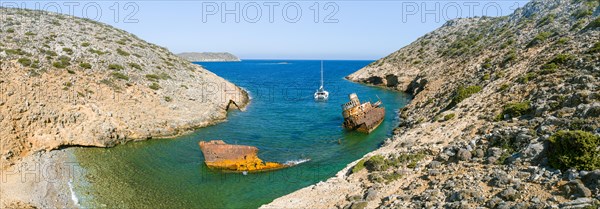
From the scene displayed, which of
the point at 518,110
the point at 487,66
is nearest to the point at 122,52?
the point at 518,110

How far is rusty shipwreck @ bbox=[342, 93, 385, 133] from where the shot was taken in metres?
47.2

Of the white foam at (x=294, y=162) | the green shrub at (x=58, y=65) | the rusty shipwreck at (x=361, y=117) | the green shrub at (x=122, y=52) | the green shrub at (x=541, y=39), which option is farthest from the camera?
the green shrub at (x=122, y=52)

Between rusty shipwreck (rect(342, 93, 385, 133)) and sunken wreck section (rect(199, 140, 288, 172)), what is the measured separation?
1748 centimetres

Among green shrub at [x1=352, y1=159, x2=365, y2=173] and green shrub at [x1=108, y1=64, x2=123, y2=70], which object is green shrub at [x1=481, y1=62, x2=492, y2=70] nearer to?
green shrub at [x1=352, y1=159, x2=365, y2=173]

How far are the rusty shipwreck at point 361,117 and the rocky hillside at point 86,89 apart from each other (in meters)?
21.1

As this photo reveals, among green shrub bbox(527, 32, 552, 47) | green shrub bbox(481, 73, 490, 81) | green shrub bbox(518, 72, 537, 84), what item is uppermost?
green shrub bbox(527, 32, 552, 47)

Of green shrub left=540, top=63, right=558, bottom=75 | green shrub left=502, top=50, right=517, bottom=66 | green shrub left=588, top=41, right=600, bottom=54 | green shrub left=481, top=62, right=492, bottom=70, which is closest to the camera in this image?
green shrub left=588, top=41, right=600, bottom=54

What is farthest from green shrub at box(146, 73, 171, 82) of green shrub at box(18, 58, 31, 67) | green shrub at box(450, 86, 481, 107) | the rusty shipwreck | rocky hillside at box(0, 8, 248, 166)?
green shrub at box(450, 86, 481, 107)

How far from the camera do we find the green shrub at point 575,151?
17.4 meters

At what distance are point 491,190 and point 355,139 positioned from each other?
2552cm

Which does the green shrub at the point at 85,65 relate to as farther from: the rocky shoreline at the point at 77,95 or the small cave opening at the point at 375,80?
the small cave opening at the point at 375,80

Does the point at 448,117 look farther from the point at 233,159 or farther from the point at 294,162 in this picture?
the point at 233,159

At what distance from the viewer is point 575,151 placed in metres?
18.2

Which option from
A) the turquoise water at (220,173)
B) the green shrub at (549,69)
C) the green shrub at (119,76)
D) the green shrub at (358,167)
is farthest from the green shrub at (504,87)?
the green shrub at (119,76)
